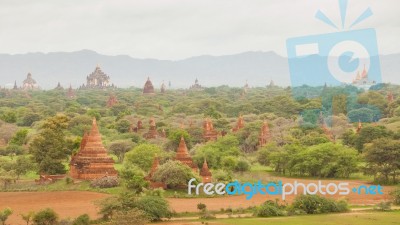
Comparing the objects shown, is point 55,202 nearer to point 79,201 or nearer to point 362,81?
point 79,201

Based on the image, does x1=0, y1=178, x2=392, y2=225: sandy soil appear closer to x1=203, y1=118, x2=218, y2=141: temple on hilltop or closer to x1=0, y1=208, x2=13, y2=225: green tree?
x1=0, y1=208, x2=13, y2=225: green tree

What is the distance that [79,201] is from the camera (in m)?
44.0

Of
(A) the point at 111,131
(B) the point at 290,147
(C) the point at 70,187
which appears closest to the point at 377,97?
(A) the point at 111,131

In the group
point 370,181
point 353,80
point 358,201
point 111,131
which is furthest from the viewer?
point 353,80

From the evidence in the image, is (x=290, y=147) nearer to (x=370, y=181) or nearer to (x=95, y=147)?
(x=370, y=181)

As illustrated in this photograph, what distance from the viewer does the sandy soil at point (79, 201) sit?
40812mm

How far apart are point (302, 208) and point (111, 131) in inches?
1832

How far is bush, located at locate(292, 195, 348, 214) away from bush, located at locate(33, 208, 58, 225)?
12301 millimetres

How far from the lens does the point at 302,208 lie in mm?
39188

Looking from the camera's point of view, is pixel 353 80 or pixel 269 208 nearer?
pixel 269 208

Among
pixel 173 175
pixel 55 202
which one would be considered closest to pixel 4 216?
pixel 55 202

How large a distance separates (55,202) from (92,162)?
585cm

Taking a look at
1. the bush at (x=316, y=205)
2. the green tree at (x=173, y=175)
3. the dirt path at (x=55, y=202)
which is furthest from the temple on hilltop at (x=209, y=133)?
the bush at (x=316, y=205)

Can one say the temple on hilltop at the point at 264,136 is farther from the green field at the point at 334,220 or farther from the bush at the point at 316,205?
the green field at the point at 334,220
